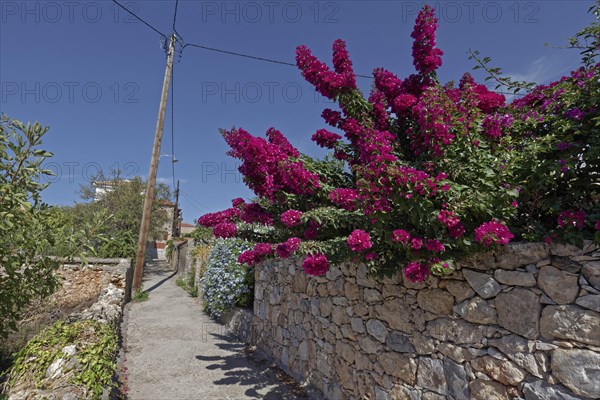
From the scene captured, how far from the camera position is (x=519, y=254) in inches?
96.1

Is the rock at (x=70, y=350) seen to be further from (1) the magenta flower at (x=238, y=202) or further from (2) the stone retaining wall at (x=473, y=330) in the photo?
(2) the stone retaining wall at (x=473, y=330)

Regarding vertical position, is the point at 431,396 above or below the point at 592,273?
below

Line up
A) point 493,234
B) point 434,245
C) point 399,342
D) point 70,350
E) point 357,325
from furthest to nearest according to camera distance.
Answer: point 357,325
point 399,342
point 70,350
point 434,245
point 493,234

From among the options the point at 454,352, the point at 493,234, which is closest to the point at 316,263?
the point at 454,352

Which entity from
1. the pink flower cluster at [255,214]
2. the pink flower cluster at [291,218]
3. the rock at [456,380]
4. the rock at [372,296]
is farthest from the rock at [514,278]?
the pink flower cluster at [255,214]

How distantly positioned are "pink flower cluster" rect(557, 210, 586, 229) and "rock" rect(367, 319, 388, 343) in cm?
192

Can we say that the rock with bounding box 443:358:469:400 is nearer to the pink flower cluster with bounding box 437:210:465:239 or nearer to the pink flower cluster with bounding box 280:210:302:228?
the pink flower cluster with bounding box 437:210:465:239

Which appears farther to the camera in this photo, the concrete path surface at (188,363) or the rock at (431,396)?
the concrete path surface at (188,363)

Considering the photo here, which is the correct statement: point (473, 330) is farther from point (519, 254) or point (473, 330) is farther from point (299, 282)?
point (299, 282)

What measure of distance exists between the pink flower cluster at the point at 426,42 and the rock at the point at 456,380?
9.31 ft

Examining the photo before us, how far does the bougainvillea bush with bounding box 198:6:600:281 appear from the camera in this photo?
96.0 inches

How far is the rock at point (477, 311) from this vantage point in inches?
102

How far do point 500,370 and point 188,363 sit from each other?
519 centimetres

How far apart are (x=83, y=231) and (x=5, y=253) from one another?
62 centimetres
